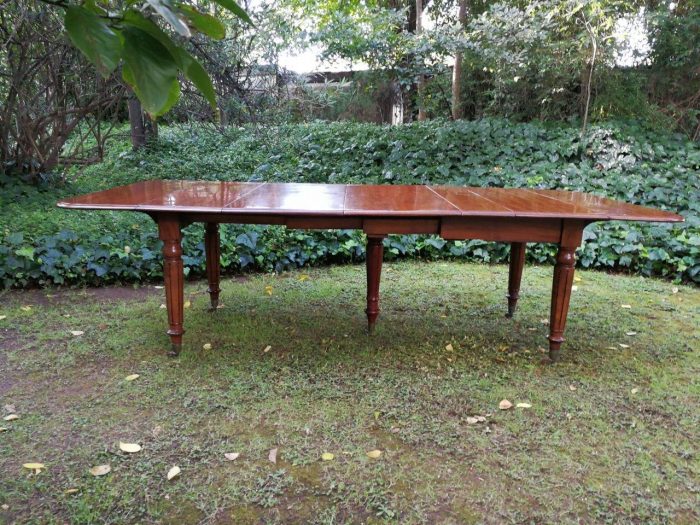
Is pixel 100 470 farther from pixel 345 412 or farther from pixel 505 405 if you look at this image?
pixel 505 405

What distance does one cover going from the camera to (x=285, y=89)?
575cm

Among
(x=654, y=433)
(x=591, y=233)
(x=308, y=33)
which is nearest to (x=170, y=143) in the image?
(x=308, y=33)

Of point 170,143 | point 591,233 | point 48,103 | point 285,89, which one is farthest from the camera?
point 170,143

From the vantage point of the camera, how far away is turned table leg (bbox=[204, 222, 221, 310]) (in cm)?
316

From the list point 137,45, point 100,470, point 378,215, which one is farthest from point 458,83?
point 137,45

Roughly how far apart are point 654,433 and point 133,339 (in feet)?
8.74

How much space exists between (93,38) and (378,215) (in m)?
1.83

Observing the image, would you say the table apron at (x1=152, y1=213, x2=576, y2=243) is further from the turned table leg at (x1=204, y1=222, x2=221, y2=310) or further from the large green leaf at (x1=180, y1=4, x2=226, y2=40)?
the large green leaf at (x1=180, y1=4, x2=226, y2=40)

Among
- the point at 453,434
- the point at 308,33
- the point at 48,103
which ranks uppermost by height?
the point at 308,33

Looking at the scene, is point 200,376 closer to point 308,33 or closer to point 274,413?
point 274,413

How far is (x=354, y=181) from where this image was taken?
5.88 metres

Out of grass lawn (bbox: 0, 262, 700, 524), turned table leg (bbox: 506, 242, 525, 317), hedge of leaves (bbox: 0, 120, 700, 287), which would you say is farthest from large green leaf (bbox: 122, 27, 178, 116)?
hedge of leaves (bbox: 0, 120, 700, 287)

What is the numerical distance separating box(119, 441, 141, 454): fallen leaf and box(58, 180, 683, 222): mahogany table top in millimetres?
979

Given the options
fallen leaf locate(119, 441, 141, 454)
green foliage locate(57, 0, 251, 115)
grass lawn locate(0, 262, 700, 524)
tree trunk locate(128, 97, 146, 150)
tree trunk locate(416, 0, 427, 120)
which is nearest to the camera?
green foliage locate(57, 0, 251, 115)
